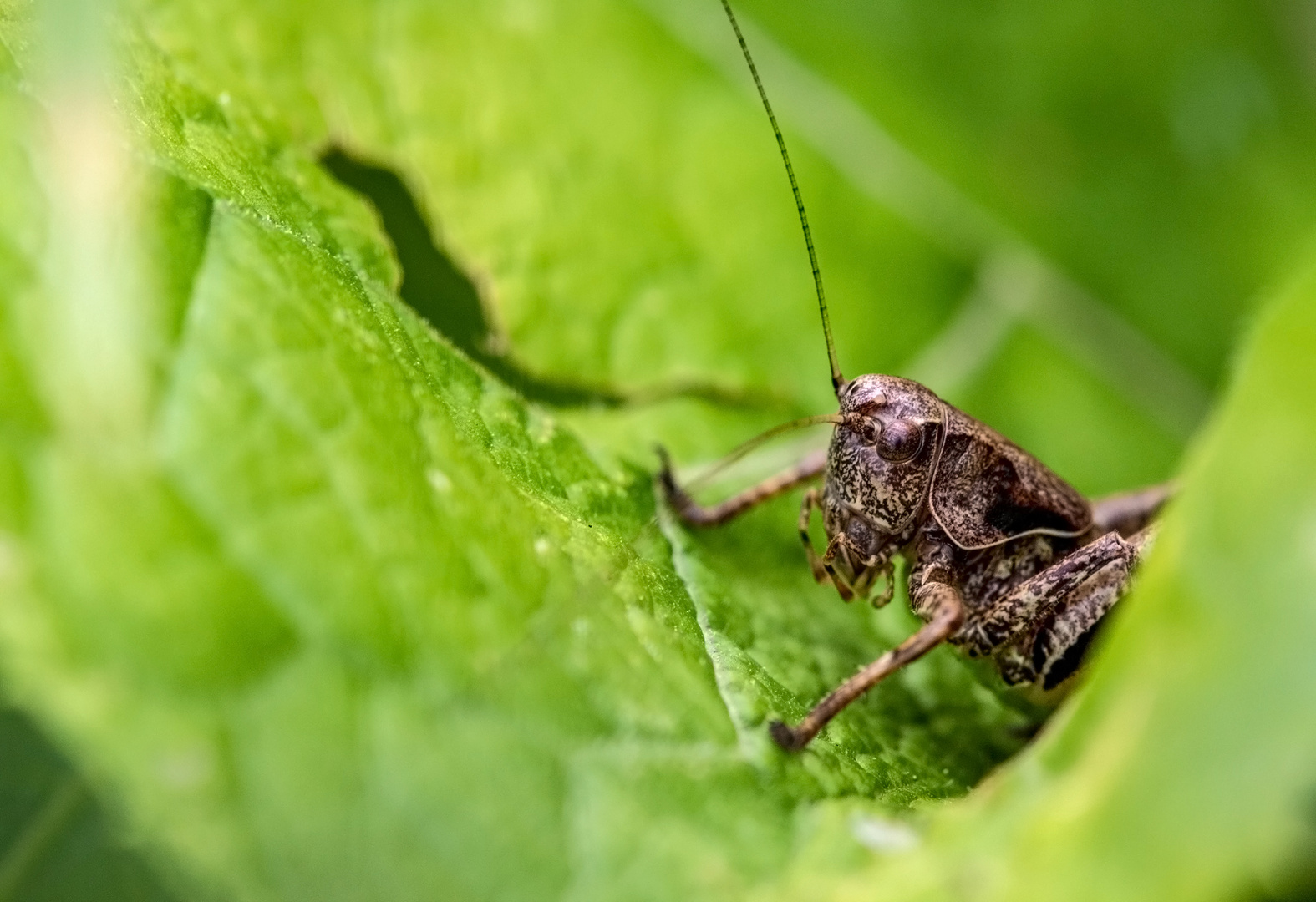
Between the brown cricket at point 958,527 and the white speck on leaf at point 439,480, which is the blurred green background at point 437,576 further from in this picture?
the brown cricket at point 958,527

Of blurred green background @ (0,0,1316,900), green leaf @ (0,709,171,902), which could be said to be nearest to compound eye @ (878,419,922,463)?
blurred green background @ (0,0,1316,900)

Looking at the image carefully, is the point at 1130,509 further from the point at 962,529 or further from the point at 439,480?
the point at 439,480

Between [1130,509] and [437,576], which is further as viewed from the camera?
[1130,509]

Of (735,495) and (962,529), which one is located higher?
(962,529)

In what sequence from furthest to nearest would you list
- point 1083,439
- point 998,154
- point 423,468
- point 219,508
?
point 998,154, point 1083,439, point 423,468, point 219,508

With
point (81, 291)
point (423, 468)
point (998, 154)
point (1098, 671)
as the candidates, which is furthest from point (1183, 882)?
point (998, 154)

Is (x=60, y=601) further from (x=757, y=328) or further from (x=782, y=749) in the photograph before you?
(x=757, y=328)

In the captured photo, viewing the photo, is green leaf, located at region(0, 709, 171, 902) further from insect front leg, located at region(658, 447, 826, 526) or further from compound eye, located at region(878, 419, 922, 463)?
compound eye, located at region(878, 419, 922, 463)

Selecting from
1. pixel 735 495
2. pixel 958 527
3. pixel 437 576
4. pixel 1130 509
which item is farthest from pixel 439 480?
pixel 1130 509
